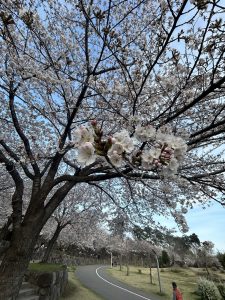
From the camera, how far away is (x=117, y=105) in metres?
6.32

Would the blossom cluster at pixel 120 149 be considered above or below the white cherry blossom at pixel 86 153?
above

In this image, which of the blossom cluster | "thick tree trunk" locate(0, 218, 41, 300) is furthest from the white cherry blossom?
"thick tree trunk" locate(0, 218, 41, 300)

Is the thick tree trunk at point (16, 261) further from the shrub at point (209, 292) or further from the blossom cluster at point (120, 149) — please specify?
the shrub at point (209, 292)

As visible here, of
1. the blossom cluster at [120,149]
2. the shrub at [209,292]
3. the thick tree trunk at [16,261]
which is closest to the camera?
the blossom cluster at [120,149]

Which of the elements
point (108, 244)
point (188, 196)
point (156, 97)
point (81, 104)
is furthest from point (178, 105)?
point (108, 244)

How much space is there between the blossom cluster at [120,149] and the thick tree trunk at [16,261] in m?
4.37

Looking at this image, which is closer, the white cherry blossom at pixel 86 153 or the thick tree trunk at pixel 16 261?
the white cherry blossom at pixel 86 153

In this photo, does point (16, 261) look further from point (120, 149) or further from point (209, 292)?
point (209, 292)

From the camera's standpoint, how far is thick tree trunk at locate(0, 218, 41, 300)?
5.01 m

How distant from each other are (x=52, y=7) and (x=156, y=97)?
9.46 feet

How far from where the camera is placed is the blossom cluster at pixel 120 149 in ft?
5.32

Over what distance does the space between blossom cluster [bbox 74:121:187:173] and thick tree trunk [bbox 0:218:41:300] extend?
4369 millimetres

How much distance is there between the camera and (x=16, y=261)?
17.2ft

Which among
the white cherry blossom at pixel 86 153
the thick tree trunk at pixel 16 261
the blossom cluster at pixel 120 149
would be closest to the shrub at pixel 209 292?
the thick tree trunk at pixel 16 261
